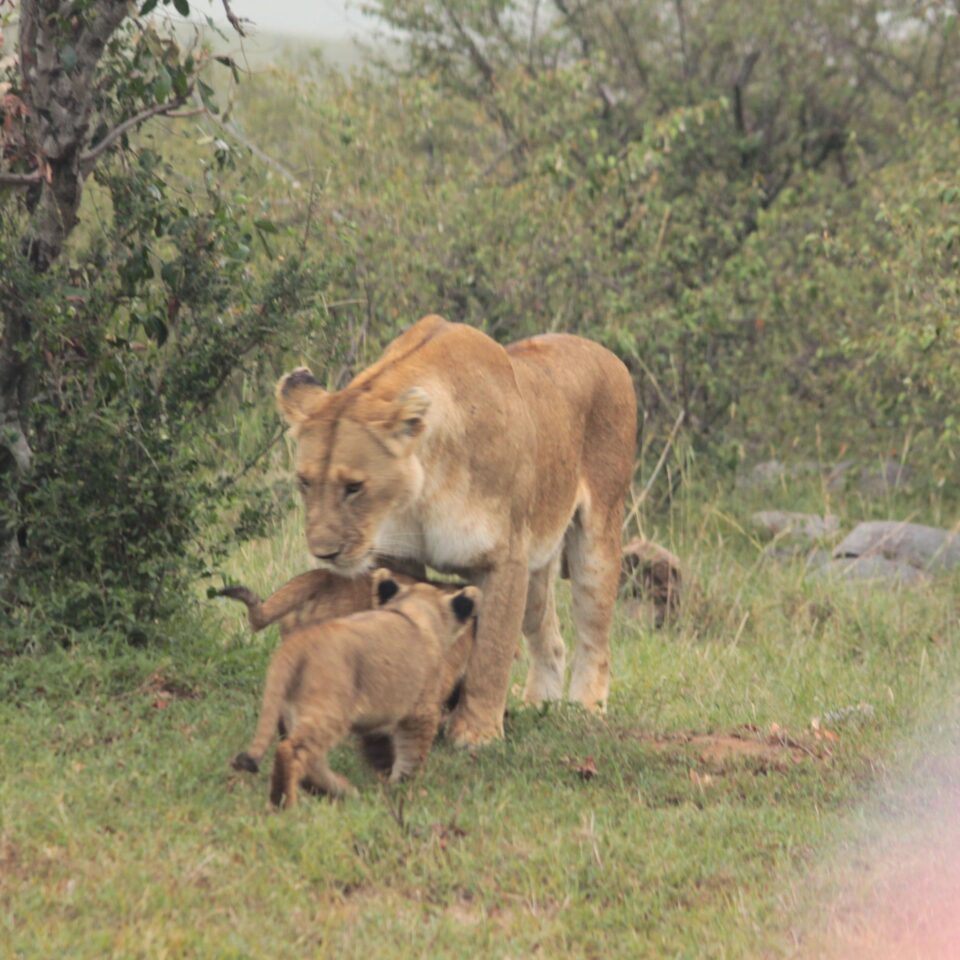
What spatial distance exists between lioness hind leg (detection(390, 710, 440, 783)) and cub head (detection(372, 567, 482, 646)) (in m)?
0.31

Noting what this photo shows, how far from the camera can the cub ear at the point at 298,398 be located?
18.9ft

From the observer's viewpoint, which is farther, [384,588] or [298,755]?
[384,588]

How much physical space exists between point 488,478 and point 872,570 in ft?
21.7

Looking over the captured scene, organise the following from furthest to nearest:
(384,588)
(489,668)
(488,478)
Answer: (489,668)
(488,478)
(384,588)

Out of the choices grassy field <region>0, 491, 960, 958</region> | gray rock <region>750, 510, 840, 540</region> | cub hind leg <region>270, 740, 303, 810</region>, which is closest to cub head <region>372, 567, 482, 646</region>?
grassy field <region>0, 491, 960, 958</region>

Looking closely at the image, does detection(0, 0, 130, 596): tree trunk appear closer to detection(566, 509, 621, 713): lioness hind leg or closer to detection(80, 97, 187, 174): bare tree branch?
detection(80, 97, 187, 174): bare tree branch

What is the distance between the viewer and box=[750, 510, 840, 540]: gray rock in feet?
42.5

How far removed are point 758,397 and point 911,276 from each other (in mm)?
3299

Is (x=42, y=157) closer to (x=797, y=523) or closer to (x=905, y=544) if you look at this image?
(x=797, y=523)

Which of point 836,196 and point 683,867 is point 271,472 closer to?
point 683,867

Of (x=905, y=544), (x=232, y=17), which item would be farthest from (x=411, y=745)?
(x=905, y=544)

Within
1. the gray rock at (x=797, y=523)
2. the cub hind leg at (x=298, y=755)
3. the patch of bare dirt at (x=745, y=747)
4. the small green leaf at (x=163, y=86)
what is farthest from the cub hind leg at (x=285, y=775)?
the gray rock at (x=797, y=523)

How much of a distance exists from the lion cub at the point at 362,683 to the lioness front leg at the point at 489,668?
32cm

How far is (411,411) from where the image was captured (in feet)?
18.5
